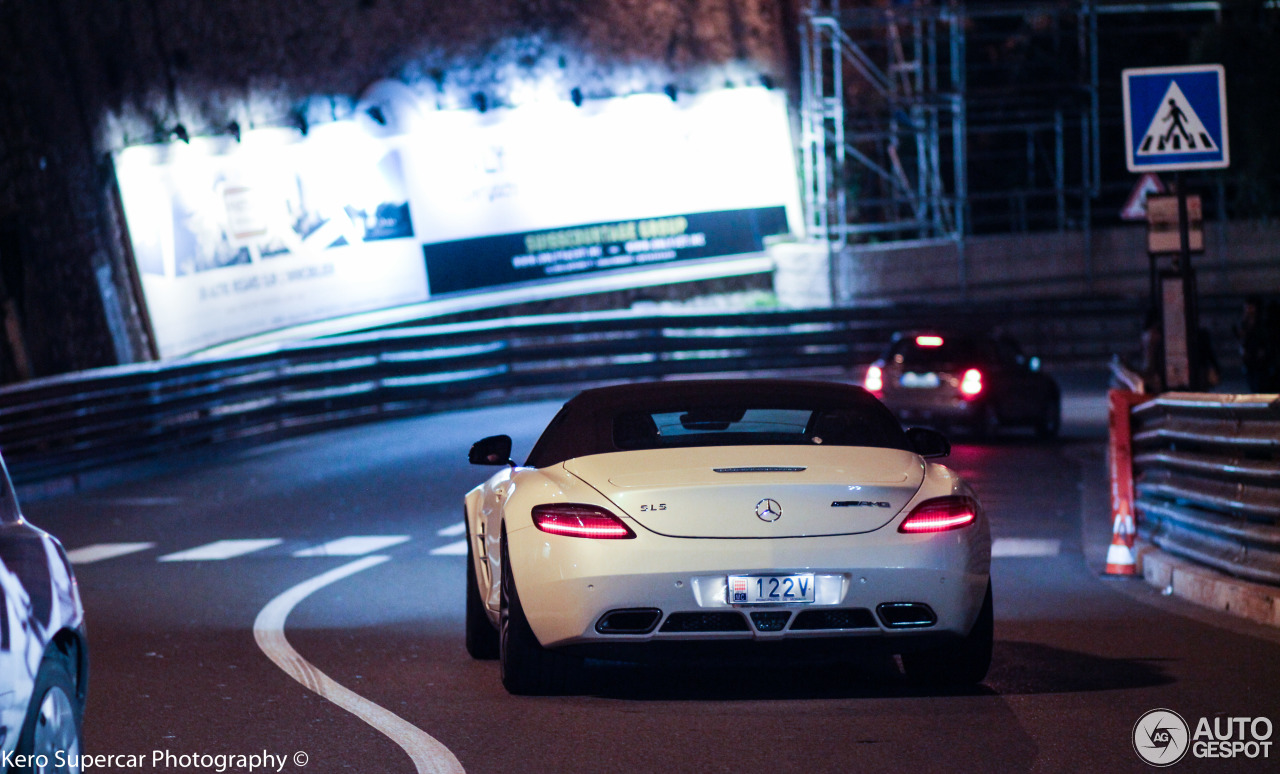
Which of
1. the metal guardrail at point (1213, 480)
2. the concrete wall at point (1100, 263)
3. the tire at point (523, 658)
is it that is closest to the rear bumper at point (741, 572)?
the tire at point (523, 658)

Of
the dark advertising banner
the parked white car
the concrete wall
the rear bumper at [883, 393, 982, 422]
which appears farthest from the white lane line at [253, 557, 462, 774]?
the concrete wall

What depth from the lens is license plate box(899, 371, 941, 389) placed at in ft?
75.6

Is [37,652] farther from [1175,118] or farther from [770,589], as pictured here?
[1175,118]

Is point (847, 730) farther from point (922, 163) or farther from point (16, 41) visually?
point (922, 163)

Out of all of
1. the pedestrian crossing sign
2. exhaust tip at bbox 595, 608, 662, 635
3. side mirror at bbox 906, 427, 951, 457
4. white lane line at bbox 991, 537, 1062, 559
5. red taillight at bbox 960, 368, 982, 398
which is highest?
the pedestrian crossing sign

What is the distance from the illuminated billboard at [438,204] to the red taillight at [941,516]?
21673 mm

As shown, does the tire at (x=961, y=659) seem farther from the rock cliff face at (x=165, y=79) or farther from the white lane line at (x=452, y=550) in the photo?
the rock cliff face at (x=165, y=79)

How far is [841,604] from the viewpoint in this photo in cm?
696

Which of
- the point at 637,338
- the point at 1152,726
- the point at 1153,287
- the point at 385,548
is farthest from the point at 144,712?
the point at 637,338

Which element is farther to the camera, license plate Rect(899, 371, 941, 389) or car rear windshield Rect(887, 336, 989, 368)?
car rear windshield Rect(887, 336, 989, 368)

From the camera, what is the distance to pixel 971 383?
901 inches

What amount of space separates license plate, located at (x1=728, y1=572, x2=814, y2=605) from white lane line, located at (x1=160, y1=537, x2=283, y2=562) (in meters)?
7.49

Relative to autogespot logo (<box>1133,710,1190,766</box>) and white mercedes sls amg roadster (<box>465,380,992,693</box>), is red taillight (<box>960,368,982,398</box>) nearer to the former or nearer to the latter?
white mercedes sls amg roadster (<box>465,380,992,693</box>)

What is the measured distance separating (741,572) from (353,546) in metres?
7.60
